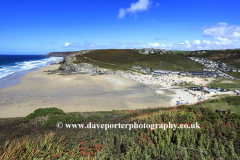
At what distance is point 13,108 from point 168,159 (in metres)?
25.0

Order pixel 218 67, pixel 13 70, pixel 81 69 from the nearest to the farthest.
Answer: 1. pixel 81 69
2. pixel 13 70
3. pixel 218 67

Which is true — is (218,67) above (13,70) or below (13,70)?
below

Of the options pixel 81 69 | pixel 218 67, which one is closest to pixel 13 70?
pixel 81 69

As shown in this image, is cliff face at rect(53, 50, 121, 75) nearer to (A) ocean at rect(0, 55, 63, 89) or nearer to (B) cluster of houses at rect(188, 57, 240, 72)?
(A) ocean at rect(0, 55, 63, 89)

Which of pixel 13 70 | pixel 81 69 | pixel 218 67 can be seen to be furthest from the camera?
pixel 218 67

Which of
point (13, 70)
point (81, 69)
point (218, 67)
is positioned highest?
point (81, 69)

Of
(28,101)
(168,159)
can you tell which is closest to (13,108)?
(28,101)

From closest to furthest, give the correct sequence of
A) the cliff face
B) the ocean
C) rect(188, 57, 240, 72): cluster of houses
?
the ocean → the cliff face → rect(188, 57, 240, 72): cluster of houses

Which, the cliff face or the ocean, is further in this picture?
the cliff face

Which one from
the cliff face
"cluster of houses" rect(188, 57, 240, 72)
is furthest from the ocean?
"cluster of houses" rect(188, 57, 240, 72)

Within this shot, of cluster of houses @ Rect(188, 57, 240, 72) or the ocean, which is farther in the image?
cluster of houses @ Rect(188, 57, 240, 72)

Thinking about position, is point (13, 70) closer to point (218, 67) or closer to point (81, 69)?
point (81, 69)

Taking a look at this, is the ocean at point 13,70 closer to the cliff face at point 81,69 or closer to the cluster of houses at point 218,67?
the cliff face at point 81,69

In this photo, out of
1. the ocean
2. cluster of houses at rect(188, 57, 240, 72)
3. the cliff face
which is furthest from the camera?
cluster of houses at rect(188, 57, 240, 72)
